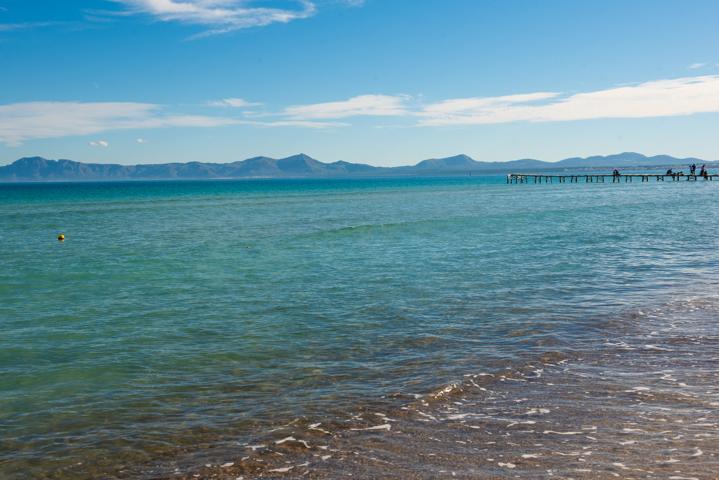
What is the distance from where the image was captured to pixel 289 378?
1120 centimetres

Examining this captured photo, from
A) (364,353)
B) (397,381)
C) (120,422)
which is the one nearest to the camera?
(120,422)

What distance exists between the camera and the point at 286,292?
19.6 meters

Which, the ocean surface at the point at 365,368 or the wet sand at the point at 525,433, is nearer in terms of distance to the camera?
the wet sand at the point at 525,433


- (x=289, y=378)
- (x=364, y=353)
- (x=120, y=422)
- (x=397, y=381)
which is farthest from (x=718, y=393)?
(x=120, y=422)

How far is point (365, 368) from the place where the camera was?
38.0 ft

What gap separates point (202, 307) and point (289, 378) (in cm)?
708

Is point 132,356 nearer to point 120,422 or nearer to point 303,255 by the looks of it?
point 120,422

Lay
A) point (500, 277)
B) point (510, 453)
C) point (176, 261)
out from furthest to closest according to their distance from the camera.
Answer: point (176, 261) < point (500, 277) < point (510, 453)

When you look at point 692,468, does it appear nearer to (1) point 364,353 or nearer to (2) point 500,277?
(1) point 364,353

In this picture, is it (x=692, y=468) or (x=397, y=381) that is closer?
(x=692, y=468)

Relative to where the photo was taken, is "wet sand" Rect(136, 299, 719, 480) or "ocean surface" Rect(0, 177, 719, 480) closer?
"wet sand" Rect(136, 299, 719, 480)

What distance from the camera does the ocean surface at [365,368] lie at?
26.0 ft

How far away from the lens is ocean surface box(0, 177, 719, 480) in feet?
26.0

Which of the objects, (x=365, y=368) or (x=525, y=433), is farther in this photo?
(x=365, y=368)
